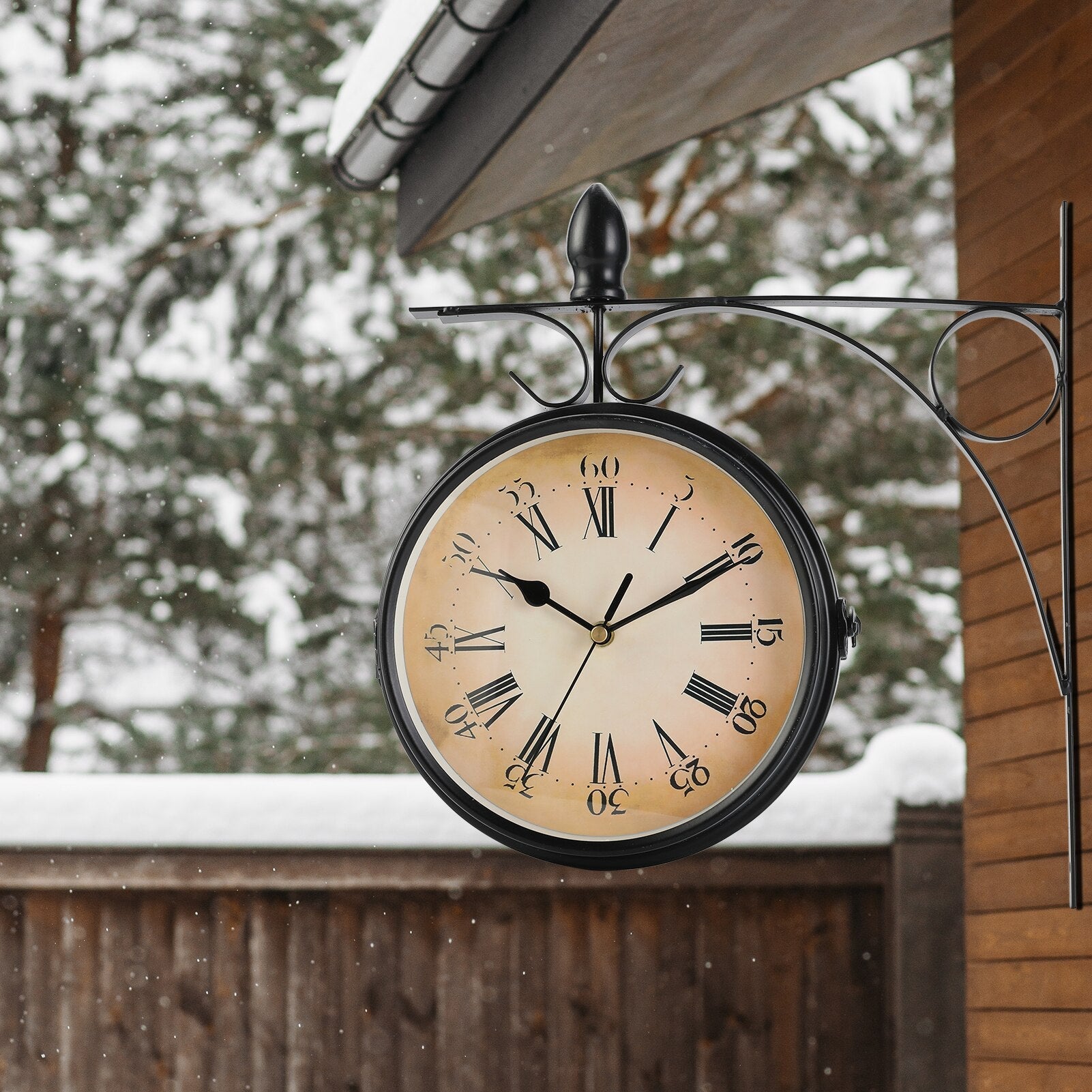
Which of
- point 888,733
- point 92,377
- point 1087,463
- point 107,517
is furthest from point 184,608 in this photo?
point 1087,463

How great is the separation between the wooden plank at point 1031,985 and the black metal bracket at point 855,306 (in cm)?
62

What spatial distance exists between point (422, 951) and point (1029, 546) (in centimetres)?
177

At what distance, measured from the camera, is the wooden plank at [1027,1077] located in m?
2.22

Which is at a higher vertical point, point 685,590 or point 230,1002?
point 685,590

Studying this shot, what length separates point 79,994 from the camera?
3232 millimetres

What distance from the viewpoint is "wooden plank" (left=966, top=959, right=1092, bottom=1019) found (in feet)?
7.39

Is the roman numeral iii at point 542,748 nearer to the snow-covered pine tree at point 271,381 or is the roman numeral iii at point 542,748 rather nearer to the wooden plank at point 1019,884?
the wooden plank at point 1019,884

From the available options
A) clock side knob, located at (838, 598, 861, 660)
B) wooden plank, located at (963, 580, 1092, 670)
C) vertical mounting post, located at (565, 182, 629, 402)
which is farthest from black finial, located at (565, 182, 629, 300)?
wooden plank, located at (963, 580, 1092, 670)

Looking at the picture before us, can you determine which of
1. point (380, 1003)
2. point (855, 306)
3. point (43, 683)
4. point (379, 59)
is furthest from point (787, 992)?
point (43, 683)

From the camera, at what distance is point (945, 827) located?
3.48m

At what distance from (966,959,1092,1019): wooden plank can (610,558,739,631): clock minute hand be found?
114 cm

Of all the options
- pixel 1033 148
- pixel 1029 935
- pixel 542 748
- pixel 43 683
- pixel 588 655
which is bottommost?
pixel 1029 935

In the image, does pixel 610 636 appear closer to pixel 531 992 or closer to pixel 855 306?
pixel 855 306

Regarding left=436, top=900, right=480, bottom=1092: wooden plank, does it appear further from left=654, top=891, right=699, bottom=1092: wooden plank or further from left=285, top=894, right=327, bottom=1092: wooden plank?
left=654, top=891, right=699, bottom=1092: wooden plank
